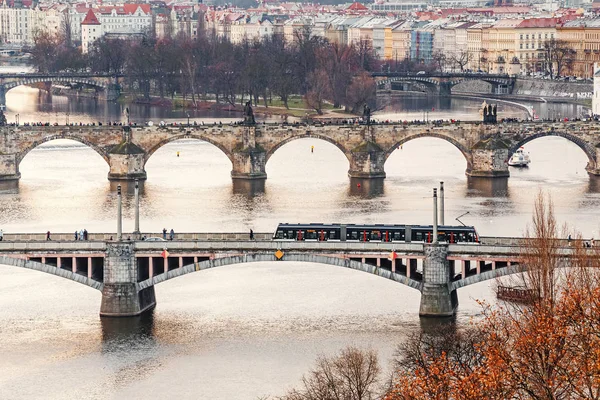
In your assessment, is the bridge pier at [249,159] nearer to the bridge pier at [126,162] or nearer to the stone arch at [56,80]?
the bridge pier at [126,162]

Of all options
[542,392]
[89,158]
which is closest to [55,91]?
[89,158]

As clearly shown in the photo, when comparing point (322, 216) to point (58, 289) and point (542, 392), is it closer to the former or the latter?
point (58, 289)

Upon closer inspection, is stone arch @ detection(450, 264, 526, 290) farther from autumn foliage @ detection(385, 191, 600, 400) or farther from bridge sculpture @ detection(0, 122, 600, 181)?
bridge sculpture @ detection(0, 122, 600, 181)

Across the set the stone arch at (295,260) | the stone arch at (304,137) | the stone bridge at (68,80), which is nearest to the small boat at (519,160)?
the stone arch at (304,137)

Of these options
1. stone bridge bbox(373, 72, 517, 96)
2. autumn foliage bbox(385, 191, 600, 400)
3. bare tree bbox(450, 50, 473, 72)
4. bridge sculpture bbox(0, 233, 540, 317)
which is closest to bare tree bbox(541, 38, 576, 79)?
stone bridge bbox(373, 72, 517, 96)

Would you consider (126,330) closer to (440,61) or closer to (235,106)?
(235,106)

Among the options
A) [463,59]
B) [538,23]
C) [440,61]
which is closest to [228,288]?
[538,23]
